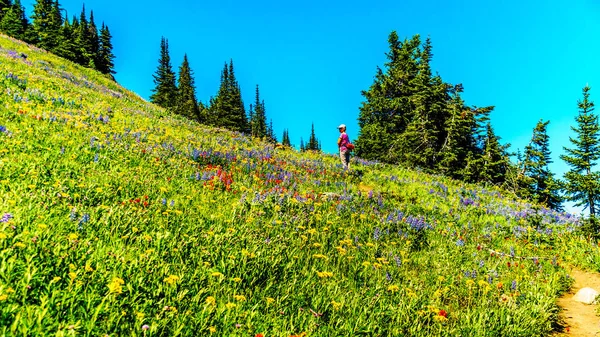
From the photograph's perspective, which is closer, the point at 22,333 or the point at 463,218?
the point at 22,333

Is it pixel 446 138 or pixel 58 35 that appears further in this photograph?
pixel 58 35

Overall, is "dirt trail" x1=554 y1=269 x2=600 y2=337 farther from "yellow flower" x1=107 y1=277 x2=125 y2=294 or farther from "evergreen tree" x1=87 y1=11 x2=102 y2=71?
"evergreen tree" x1=87 y1=11 x2=102 y2=71

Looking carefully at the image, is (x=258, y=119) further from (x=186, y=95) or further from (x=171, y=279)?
(x=171, y=279)

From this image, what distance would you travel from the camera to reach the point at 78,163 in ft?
21.0

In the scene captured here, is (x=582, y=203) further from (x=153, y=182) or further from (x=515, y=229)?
(x=153, y=182)

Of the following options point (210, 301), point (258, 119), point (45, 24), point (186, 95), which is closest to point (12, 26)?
point (45, 24)

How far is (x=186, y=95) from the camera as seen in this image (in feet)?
237

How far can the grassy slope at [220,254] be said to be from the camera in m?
2.99

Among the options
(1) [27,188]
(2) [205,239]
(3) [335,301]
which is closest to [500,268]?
(3) [335,301]

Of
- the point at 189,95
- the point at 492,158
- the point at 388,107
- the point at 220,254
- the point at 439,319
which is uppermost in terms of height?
the point at 189,95

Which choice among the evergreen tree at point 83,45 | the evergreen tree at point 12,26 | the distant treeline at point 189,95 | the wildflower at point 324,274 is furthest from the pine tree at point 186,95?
the wildflower at point 324,274

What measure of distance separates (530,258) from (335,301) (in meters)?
6.32

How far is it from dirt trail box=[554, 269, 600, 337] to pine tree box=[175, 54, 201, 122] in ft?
217

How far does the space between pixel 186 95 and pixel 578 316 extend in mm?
75191
